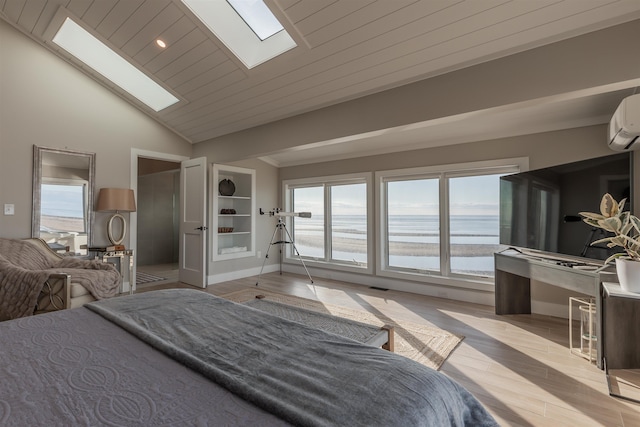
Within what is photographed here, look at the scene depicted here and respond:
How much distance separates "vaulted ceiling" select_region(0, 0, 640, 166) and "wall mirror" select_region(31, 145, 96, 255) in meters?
1.21

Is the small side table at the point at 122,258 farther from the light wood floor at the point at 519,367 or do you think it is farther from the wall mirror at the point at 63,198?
the light wood floor at the point at 519,367

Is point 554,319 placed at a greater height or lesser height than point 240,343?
lesser

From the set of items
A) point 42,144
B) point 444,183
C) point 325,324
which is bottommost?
point 325,324

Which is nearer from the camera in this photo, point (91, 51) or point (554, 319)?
point (554, 319)

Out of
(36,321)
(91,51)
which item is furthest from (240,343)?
(91,51)

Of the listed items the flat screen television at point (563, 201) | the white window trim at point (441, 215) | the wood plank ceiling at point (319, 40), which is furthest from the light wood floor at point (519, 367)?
the wood plank ceiling at point (319, 40)

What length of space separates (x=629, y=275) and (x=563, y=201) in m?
0.97

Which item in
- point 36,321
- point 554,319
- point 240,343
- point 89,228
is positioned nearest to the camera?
point 240,343

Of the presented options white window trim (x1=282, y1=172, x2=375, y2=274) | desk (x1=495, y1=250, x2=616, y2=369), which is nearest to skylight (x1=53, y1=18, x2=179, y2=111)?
white window trim (x1=282, y1=172, x2=375, y2=274)

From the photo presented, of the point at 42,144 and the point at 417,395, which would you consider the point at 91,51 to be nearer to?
the point at 42,144

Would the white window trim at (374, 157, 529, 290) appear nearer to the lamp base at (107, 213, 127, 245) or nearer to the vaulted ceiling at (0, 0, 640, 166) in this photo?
the vaulted ceiling at (0, 0, 640, 166)

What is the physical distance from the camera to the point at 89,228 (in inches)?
160

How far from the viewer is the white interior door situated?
4496 mm

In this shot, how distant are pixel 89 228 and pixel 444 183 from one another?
4.92 metres
